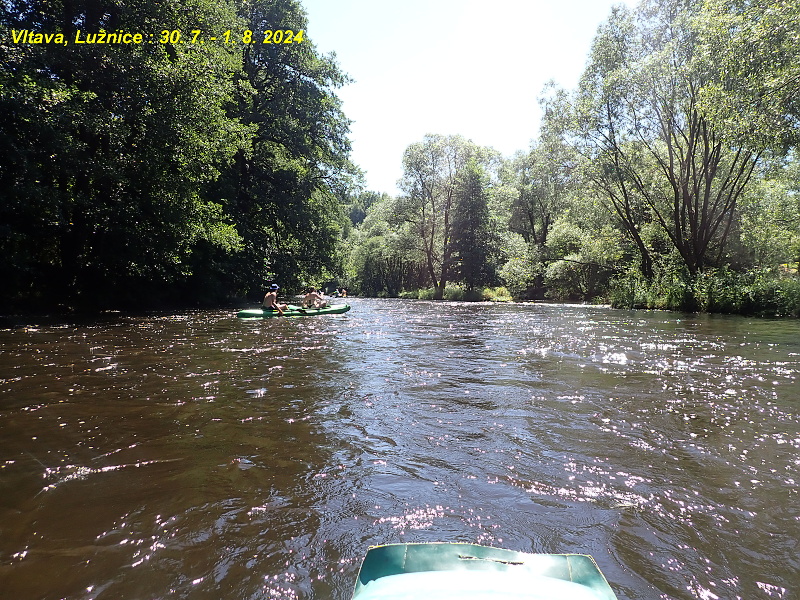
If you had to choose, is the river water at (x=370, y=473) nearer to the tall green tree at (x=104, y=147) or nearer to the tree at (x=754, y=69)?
the tall green tree at (x=104, y=147)

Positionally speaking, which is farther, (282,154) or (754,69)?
(282,154)

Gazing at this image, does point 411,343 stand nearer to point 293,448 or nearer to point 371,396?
point 371,396

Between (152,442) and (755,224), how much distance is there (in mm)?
25194

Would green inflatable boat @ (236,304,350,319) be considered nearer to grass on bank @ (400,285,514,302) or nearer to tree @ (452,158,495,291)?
grass on bank @ (400,285,514,302)

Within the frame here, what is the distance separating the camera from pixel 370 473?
2896 millimetres

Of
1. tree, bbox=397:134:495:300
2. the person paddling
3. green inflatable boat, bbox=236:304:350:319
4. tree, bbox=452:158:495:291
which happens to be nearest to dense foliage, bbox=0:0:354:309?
the person paddling

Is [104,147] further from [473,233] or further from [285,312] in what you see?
[473,233]

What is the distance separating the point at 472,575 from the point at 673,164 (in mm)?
24646

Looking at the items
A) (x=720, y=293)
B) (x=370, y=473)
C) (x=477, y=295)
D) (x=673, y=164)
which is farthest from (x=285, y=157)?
(x=370, y=473)

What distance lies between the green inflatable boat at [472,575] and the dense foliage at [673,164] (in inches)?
502

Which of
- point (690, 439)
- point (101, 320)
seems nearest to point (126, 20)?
point (101, 320)

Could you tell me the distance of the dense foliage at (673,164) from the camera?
11305 millimetres

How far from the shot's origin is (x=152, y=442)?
10.8 ft

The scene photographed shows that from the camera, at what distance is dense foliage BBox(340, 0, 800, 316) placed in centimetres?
1130
